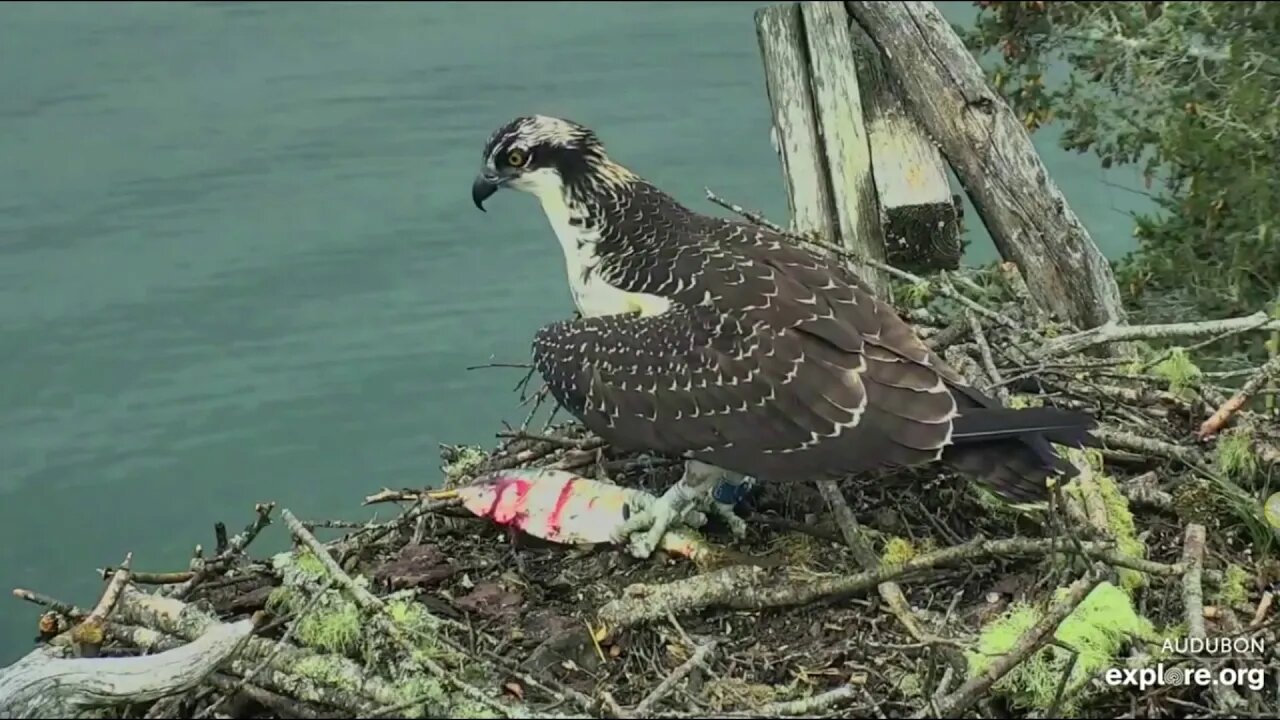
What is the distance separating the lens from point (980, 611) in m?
4.62

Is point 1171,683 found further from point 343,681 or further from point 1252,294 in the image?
point 1252,294

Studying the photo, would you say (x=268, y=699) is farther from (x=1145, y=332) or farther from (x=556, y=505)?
(x=1145, y=332)

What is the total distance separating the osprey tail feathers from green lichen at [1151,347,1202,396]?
4.10ft

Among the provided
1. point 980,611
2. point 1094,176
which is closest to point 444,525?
point 980,611

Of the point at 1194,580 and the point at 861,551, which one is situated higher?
the point at 861,551

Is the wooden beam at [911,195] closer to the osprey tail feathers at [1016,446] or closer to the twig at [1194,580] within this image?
the osprey tail feathers at [1016,446]

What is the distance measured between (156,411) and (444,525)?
527 centimetres

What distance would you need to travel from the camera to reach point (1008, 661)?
401cm

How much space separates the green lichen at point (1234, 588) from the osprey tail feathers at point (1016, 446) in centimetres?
57

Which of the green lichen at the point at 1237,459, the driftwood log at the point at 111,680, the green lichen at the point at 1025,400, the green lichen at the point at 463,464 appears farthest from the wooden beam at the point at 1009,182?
the driftwood log at the point at 111,680

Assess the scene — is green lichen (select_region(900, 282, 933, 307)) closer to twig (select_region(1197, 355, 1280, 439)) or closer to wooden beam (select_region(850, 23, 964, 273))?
wooden beam (select_region(850, 23, 964, 273))

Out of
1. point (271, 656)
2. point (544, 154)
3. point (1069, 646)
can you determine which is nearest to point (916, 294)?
point (544, 154)

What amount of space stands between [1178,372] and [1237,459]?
0.64 m

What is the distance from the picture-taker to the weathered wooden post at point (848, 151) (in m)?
6.41
